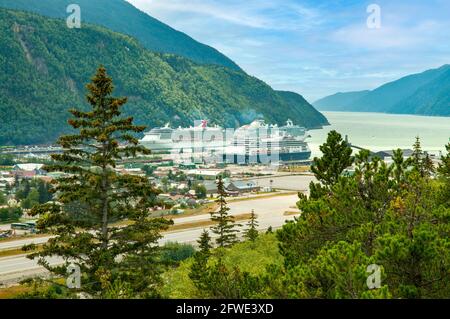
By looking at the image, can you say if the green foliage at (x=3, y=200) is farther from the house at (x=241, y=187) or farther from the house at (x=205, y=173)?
the house at (x=205, y=173)

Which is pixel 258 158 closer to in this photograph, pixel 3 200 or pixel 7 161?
pixel 7 161

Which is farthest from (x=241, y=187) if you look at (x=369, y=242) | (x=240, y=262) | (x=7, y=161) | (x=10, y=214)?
(x=369, y=242)

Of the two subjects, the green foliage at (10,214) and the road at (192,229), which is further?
the green foliage at (10,214)

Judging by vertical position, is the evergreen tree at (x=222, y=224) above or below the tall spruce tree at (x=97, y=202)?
below

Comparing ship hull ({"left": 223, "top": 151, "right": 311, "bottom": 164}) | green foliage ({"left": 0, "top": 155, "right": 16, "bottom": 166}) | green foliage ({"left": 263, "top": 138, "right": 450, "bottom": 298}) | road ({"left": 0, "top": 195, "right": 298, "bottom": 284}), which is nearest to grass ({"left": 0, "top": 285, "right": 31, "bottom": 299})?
road ({"left": 0, "top": 195, "right": 298, "bottom": 284})

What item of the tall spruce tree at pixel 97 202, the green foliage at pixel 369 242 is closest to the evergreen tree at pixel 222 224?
the tall spruce tree at pixel 97 202
